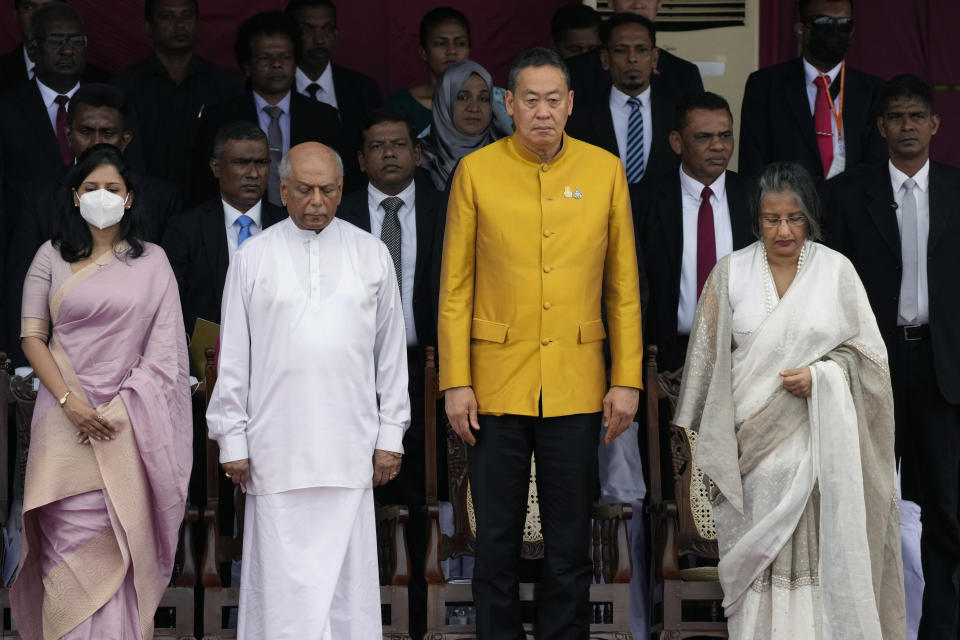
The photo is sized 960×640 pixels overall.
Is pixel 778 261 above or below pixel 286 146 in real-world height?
below

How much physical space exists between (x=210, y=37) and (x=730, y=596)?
168 inches

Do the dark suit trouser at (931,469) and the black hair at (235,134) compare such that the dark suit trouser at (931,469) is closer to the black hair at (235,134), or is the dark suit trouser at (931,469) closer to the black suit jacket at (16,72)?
the black hair at (235,134)

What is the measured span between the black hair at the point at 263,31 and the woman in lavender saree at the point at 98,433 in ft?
5.78

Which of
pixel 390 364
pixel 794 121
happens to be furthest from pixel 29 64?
pixel 794 121

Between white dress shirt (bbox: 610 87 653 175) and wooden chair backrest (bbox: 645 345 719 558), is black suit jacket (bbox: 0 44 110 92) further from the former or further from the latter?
wooden chair backrest (bbox: 645 345 719 558)

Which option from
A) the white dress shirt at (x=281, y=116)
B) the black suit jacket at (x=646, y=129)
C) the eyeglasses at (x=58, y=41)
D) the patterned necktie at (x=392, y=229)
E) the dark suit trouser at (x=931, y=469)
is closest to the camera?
the dark suit trouser at (x=931, y=469)

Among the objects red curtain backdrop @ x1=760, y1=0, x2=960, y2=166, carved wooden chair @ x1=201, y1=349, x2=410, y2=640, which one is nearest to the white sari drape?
carved wooden chair @ x1=201, y1=349, x2=410, y2=640

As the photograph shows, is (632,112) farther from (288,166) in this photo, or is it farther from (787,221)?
(288,166)

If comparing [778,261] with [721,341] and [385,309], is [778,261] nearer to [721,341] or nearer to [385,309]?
[721,341]

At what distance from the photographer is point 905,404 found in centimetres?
540

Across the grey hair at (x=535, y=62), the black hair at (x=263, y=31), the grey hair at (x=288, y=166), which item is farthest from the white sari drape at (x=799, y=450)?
the black hair at (x=263, y=31)

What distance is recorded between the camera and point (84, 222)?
4.87 metres

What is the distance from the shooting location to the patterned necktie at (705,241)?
5617mm

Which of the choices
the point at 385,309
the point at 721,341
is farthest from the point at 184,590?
the point at 721,341
